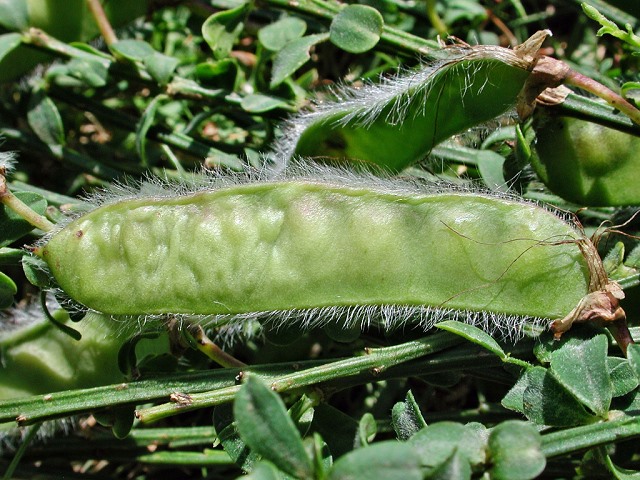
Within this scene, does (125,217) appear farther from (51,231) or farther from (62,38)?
(62,38)

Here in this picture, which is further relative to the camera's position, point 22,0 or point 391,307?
point 22,0

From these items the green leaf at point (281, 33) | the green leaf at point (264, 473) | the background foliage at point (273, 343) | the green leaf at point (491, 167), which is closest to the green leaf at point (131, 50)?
the background foliage at point (273, 343)

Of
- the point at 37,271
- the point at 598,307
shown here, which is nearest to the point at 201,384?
the point at 37,271

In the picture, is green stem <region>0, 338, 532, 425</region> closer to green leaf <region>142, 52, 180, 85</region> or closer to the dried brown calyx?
the dried brown calyx

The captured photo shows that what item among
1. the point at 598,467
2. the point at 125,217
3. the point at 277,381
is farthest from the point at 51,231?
the point at 598,467

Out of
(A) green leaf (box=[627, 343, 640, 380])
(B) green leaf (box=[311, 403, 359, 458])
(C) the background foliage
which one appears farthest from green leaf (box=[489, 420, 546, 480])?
(B) green leaf (box=[311, 403, 359, 458])

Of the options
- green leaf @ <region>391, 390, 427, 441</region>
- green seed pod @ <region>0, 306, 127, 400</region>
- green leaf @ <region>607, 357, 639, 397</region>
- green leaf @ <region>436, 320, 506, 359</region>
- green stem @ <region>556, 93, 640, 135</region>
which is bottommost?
green seed pod @ <region>0, 306, 127, 400</region>
